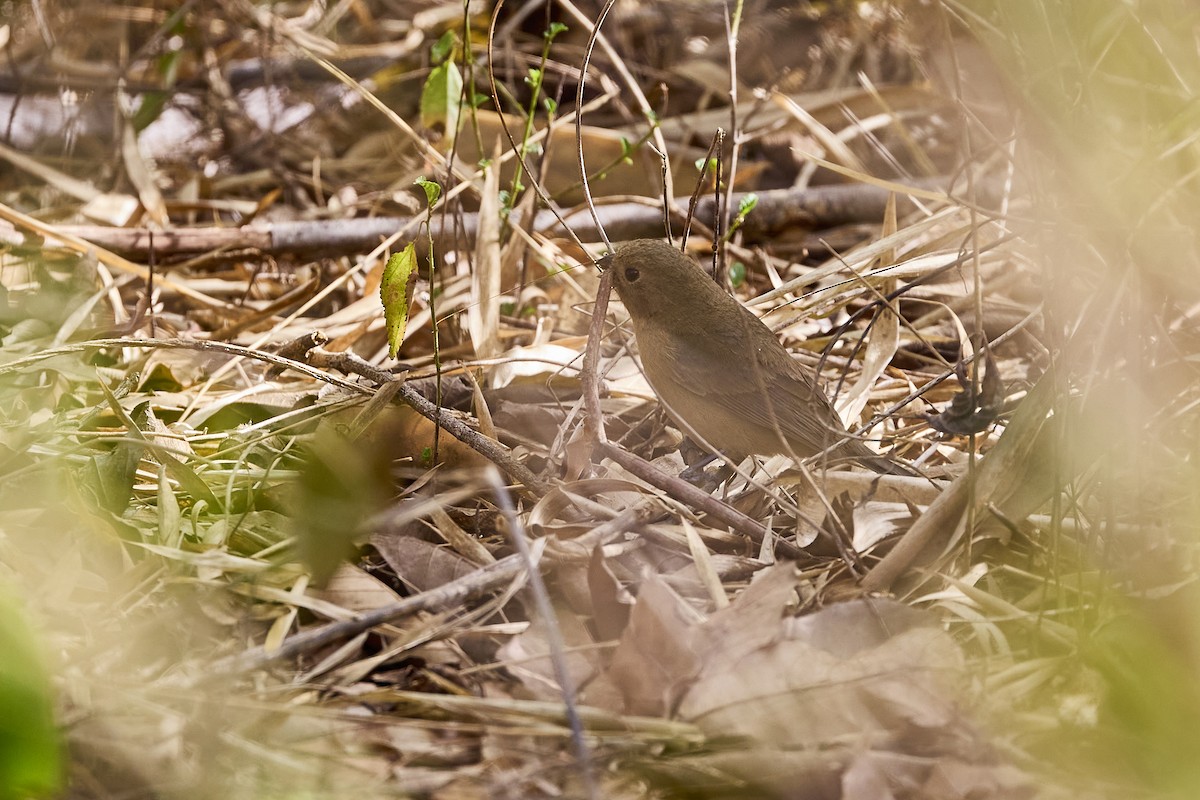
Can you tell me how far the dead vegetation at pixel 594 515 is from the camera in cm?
184

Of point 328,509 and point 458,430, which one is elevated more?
point 328,509

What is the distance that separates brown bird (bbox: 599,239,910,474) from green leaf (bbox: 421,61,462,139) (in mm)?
776

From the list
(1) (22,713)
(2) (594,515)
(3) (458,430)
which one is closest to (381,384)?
(3) (458,430)

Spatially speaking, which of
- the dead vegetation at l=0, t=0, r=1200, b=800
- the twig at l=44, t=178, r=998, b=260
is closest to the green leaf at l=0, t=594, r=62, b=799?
the dead vegetation at l=0, t=0, r=1200, b=800

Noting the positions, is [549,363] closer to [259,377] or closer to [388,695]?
[259,377]

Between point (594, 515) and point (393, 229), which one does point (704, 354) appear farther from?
point (393, 229)

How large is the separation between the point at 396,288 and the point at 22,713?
4.39 feet

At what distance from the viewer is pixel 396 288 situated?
2.57 m

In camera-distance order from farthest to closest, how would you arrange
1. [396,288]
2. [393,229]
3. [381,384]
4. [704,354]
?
1. [393,229]
2. [704,354]
3. [381,384]
4. [396,288]

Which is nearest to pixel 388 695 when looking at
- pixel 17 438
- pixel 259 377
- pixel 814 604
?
pixel 814 604

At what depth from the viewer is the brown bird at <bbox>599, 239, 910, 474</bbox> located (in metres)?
3.48

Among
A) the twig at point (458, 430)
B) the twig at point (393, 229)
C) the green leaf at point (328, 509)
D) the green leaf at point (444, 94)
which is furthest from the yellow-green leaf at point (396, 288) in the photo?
the green leaf at point (444, 94)

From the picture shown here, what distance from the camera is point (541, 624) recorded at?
2219 mm

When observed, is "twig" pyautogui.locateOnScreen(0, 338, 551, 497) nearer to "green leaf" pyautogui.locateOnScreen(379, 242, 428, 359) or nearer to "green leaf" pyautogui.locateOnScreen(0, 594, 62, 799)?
"green leaf" pyautogui.locateOnScreen(379, 242, 428, 359)
